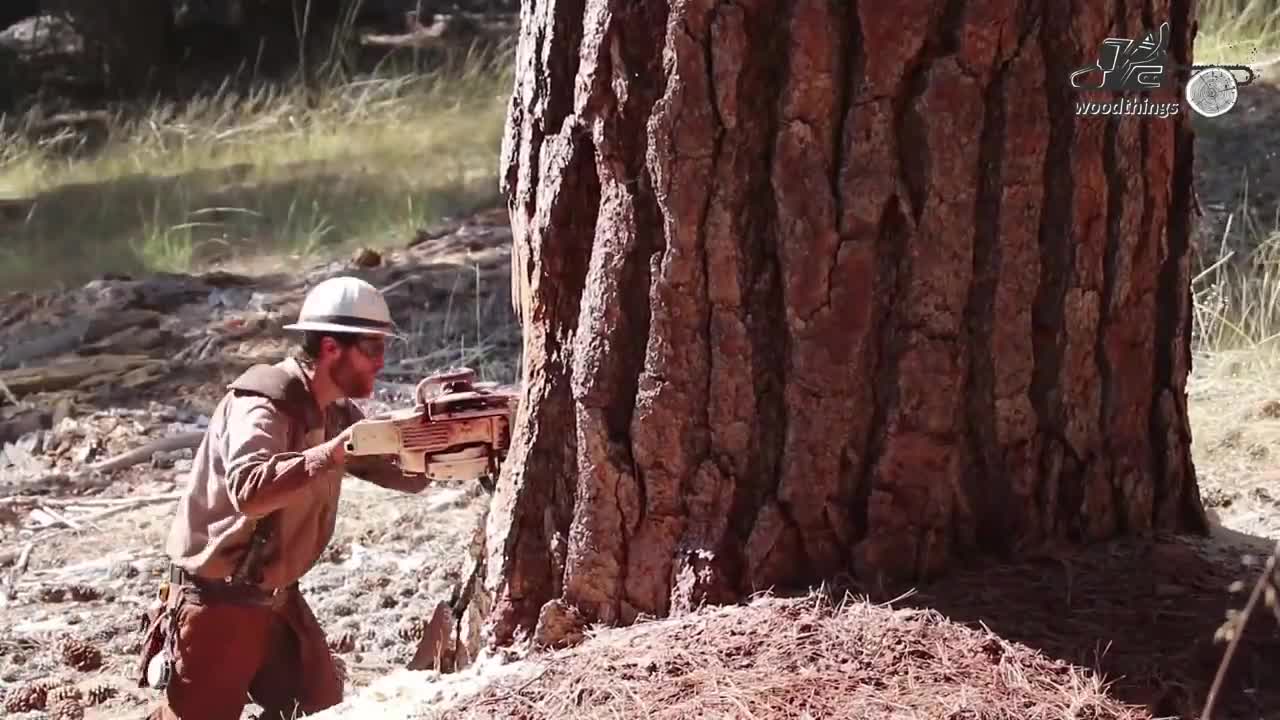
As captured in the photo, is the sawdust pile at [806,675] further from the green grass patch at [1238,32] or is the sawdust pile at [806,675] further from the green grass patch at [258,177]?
the green grass patch at [258,177]

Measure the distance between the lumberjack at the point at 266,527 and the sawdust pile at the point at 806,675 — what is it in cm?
134

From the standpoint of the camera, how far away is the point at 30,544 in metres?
5.70

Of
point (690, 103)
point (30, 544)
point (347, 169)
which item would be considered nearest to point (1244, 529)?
point (690, 103)

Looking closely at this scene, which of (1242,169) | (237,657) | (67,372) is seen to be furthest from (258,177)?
(237,657)

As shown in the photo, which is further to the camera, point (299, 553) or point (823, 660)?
point (299, 553)

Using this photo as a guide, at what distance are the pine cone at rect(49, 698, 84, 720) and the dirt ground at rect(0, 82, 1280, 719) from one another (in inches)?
2.4

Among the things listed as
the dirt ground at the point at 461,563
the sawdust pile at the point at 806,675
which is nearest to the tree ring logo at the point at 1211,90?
the dirt ground at the point at 461,563

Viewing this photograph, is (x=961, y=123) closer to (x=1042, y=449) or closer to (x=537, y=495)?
(x=1042, y=449)

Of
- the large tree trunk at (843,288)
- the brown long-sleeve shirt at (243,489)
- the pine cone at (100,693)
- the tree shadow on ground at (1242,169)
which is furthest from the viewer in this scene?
the tree shadow on ground at (1242,169)

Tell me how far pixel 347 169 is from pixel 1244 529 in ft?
26.8

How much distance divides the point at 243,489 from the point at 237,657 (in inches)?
30.8

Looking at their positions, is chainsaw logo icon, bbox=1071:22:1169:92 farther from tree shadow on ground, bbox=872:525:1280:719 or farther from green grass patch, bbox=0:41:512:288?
green grass patch, bbox=0:41:512:288

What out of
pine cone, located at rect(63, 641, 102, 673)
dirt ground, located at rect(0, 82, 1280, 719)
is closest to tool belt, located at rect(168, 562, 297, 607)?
dirt ground, located at rect(0, 82, 1280, 719)

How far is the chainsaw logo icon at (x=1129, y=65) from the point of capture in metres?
2.71
